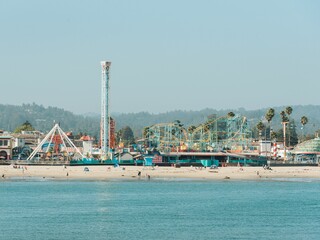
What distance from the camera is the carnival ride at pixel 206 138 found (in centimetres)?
15862

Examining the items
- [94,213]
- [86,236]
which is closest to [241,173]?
[94,213]

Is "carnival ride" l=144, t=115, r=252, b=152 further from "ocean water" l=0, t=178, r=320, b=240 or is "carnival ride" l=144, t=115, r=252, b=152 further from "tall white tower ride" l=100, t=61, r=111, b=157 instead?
"ocean water" l=0, t=178, r=320, b=240

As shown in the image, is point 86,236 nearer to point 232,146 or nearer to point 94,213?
point 94,213

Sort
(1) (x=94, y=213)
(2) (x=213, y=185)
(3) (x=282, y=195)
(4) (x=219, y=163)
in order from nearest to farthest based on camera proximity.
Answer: (1) (x=94, y=213)
(3) (x=282, y=195)
(2) (x=213, y=185)
(4) (x=219, y=163)

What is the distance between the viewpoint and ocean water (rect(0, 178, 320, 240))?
53.0m

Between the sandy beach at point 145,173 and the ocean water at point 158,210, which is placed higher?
the sandy beach at point 145,173

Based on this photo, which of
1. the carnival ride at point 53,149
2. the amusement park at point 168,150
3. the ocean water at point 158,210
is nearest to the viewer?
A: the ocean water at point 158,210

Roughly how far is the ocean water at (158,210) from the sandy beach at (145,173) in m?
8.58

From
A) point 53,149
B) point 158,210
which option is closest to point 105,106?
point 53,149

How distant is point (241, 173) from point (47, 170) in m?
26.6

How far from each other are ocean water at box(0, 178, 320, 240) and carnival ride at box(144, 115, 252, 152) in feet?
195

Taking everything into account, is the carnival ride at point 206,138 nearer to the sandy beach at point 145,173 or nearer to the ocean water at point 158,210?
the sandy beach at point 145,173

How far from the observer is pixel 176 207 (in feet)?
227

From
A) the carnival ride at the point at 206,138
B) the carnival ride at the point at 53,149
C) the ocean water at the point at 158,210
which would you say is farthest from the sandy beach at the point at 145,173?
the carnival ride at the point at 206,138
